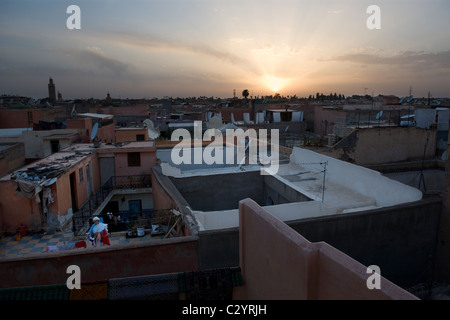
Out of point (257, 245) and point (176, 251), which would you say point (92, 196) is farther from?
point (257, 245)

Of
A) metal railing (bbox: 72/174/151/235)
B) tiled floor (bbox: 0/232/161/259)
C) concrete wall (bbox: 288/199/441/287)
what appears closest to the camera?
concrete wall (bbox: 288/199/441/287)

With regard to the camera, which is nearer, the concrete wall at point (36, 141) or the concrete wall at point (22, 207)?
the concrete wall at point (22, 207)

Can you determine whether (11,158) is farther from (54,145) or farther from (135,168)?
(135,168)

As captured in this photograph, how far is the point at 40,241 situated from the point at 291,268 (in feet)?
28.5

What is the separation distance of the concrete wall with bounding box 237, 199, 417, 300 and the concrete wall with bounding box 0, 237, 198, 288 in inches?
115

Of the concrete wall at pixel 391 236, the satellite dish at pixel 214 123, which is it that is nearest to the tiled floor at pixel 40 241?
the concrete wall at pixel 391 236

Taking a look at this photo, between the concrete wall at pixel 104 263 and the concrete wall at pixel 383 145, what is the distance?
11832mm

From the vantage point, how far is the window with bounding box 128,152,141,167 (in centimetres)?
1516

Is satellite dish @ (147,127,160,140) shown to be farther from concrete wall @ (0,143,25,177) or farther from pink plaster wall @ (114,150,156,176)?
pink plaster wall @ (114,150,156,176)

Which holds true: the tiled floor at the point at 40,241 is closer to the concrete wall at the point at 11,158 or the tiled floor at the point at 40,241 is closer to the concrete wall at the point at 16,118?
the concrete wall at the point at 11,158

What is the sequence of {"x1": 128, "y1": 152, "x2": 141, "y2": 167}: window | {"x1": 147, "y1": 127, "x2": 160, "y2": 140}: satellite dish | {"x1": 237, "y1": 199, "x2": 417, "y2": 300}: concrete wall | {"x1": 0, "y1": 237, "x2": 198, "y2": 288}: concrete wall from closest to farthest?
{"x1": 237, "y1": 199, "x2": 417, "y2": 300}: concrete wall < {"x1": 0, "y1": 237, "x2": 198, "y2": 288}: concrete wall < {"x1": 128, "y1": 152, "x2": 141, "y2": 167}: window < {"x1": 147, "y1": 127, "x2": 160, "y2": 140}: satellite dish

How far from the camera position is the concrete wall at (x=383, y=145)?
58.1 ft

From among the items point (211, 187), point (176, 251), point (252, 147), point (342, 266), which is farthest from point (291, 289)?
point (252, 147)

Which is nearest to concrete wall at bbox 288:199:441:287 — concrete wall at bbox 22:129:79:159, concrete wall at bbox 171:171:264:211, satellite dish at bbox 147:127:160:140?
concrete wall at bbox 171:171:264:211
